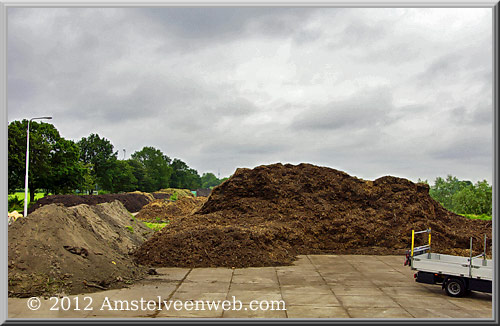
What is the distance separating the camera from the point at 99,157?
80.7 meters

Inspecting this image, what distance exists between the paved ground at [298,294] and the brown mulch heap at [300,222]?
1.22 meters

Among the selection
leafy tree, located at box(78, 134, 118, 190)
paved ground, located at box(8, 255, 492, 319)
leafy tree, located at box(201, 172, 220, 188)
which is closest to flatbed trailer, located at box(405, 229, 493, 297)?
paved ground, located at box(8, 255, 492, 319)

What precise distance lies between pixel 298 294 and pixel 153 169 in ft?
286

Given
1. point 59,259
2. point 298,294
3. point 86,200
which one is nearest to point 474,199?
point 298,294

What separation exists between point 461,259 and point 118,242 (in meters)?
11.4

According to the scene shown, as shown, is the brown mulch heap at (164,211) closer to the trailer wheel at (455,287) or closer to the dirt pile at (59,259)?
the dirt pile at (59,259)

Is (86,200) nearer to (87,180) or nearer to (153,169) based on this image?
(87,180)

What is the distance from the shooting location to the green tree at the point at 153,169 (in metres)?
87.8

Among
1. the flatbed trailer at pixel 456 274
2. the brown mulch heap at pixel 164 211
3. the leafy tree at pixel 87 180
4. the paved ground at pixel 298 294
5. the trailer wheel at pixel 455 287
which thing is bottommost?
the brown mulch heap at pixel 164 211

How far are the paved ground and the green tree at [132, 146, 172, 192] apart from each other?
78.0m

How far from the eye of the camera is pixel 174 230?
15172 mm

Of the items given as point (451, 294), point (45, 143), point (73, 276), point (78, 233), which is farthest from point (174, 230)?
point (45, 143)

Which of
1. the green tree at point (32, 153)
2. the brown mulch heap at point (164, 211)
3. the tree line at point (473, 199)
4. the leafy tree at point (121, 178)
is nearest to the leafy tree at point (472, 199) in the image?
the tree line at point (473, 199)

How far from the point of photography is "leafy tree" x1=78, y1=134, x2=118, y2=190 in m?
76.0
